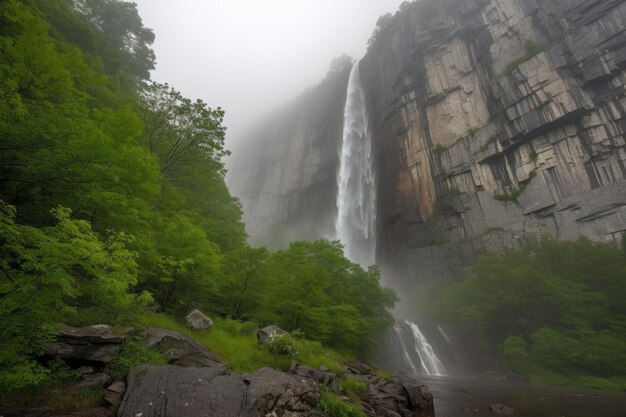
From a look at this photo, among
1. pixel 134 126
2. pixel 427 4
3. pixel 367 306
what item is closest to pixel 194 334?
pixel 134 126

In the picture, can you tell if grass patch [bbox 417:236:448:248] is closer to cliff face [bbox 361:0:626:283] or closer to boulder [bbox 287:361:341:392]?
cliff face [bbox 361:0:626:283]

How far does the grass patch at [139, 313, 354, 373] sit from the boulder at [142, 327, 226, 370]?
814mm

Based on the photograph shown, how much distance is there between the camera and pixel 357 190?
7738 centimetres

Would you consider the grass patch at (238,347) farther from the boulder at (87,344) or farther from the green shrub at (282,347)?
the boulder at (87,344)

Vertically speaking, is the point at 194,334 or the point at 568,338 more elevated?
the point at 194,334

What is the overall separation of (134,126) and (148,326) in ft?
20.5

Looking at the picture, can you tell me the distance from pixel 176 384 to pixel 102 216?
504 centimetres

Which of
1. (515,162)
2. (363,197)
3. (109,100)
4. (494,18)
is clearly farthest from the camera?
(363,197)

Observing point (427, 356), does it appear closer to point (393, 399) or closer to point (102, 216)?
point (393, 399)

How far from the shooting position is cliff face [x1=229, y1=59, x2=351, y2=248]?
8481 centimetres

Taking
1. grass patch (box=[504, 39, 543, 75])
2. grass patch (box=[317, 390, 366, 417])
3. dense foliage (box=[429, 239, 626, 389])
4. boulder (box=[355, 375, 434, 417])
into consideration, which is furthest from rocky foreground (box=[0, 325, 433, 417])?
grass patch (box=[504, 39, 543, 75])

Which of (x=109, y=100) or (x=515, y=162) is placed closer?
(x=109, y=100)

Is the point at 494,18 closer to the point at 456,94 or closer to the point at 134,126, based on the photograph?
the point at 456,94

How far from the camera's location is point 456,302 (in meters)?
40.8
